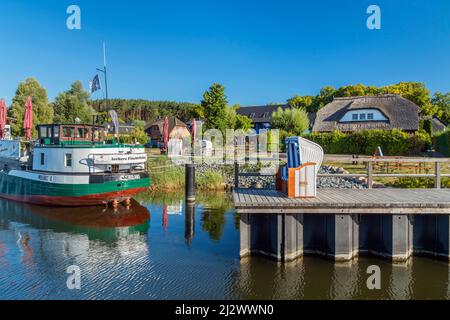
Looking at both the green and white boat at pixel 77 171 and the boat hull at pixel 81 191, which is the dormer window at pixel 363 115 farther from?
the boat hull at pixel 81 191

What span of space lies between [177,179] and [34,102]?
35.3 meters

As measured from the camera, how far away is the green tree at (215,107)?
133 ft

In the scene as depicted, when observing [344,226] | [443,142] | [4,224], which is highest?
[443,142]

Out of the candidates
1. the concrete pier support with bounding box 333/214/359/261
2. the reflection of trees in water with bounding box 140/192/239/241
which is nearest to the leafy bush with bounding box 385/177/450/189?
the reflection of trees in water with bounding box 140/192/239/241

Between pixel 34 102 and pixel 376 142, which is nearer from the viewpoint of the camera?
pixel 376 142

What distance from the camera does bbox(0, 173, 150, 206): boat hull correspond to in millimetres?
16422

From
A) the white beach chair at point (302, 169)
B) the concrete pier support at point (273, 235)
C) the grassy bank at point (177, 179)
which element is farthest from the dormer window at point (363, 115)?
the concrete pier support at point (273, 235)

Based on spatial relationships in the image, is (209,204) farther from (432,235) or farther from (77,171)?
(432,235)

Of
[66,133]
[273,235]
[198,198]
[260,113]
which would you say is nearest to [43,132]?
[66,133]

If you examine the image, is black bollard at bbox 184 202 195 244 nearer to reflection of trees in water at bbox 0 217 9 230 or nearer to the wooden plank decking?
the wooden plank decking

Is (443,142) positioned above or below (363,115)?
below

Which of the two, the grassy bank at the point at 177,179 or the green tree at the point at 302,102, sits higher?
the green tree at the point at 302,102

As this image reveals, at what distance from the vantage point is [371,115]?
41625mm

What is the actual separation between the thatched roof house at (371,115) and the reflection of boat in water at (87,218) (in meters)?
29.8
